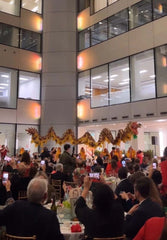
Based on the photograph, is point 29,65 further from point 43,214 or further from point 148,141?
point 43,214

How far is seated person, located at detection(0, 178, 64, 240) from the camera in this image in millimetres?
2479

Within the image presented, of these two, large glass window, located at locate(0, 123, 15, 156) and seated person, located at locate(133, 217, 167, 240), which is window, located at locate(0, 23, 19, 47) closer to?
large glass window, located at locate(0, 123, 15, 156)

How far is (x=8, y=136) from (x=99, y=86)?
613 cm

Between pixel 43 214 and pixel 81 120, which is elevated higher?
pixel 81 120

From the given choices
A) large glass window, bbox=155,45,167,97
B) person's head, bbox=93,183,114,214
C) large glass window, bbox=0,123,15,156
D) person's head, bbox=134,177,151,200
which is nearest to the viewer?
person's head, bbox=93,183,114,214

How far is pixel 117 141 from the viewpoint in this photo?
400 inches

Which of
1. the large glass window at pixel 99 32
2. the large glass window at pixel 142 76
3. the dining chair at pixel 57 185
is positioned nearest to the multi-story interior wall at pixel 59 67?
the large glass window at pixel 99 32

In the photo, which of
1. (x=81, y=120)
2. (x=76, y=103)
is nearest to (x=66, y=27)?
(x=76, y=103)

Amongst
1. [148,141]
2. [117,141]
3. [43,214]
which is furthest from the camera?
[148,141]

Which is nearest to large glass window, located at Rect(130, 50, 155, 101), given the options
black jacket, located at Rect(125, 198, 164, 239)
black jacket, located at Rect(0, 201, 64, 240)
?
black jacket, located at Rect(125, 198, 164, 239)

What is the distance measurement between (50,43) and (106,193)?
15314 millimetres

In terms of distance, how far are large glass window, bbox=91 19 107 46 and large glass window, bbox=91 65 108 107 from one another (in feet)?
5.67

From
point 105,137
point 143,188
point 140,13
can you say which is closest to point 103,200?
point 143,188

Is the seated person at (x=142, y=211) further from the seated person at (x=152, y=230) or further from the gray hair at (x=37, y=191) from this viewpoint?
the gray hair at (x=37, y=191)
